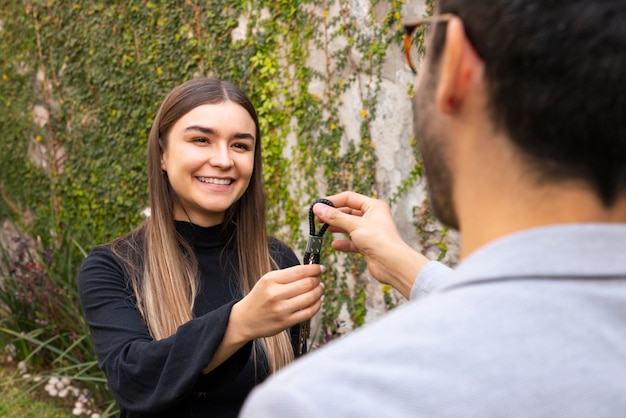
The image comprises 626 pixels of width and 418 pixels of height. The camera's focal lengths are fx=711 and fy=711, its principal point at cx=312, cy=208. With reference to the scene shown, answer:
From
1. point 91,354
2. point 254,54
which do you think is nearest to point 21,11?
point 254,54

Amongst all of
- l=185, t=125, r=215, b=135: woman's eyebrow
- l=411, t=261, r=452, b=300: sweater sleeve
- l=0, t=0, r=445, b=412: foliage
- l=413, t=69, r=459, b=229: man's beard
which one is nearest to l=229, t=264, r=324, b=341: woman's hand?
l=411, t=261, r=452, b=300: sweater sleeve

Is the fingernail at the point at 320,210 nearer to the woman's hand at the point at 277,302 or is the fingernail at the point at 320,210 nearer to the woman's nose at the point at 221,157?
the woman's hand at the point at 277,302

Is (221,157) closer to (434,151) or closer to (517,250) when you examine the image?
(434,151)

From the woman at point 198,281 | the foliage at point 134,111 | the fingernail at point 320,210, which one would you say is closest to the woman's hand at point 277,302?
the woman at point 198,281

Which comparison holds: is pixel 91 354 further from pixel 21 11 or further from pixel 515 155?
pixel 515 155

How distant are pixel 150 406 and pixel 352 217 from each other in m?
0.78

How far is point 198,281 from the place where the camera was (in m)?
2.46

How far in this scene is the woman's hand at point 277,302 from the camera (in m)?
1.90

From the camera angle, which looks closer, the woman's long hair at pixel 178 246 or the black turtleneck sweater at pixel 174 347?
the black turtleneck sweater at pixel 174 347

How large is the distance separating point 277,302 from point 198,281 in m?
0.64

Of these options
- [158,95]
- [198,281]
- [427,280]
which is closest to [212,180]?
[198,281]

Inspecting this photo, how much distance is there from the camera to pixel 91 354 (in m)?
4.51

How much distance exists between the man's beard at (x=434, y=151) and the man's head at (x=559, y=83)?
0.09m

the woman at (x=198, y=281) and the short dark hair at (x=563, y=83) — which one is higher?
the short dark hair at (x=563, y=83)
